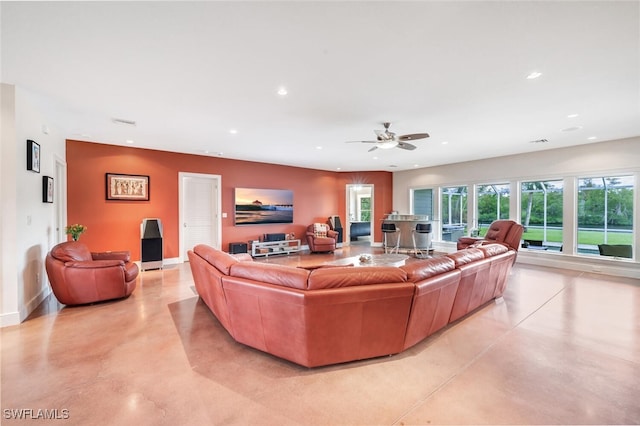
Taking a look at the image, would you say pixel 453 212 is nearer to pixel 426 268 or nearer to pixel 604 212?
pixel 604 212

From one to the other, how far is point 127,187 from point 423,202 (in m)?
8.17

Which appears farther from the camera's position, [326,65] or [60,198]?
[60,198]

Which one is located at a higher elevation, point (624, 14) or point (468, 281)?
point (624, 14)

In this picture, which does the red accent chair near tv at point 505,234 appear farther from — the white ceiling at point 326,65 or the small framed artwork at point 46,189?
the small framed artwork at point 46,189

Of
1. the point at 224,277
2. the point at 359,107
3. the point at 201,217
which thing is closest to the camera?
the point at 224,277

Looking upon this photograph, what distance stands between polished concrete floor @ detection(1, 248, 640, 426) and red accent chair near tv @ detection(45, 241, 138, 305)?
0.28 metres

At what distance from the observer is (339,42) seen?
2.18 meters

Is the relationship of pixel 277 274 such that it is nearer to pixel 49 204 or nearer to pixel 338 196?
pixel 49 204

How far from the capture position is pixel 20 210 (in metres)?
3.12

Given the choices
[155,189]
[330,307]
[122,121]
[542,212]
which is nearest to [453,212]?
[542,212]

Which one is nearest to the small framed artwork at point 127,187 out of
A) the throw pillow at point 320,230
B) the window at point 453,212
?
the throw pillow at point 320,230

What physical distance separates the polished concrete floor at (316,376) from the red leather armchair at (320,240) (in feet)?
15.7

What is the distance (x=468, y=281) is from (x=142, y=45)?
3.79 meters

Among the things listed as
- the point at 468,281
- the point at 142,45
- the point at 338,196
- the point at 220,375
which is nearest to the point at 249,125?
the point at 142,45
